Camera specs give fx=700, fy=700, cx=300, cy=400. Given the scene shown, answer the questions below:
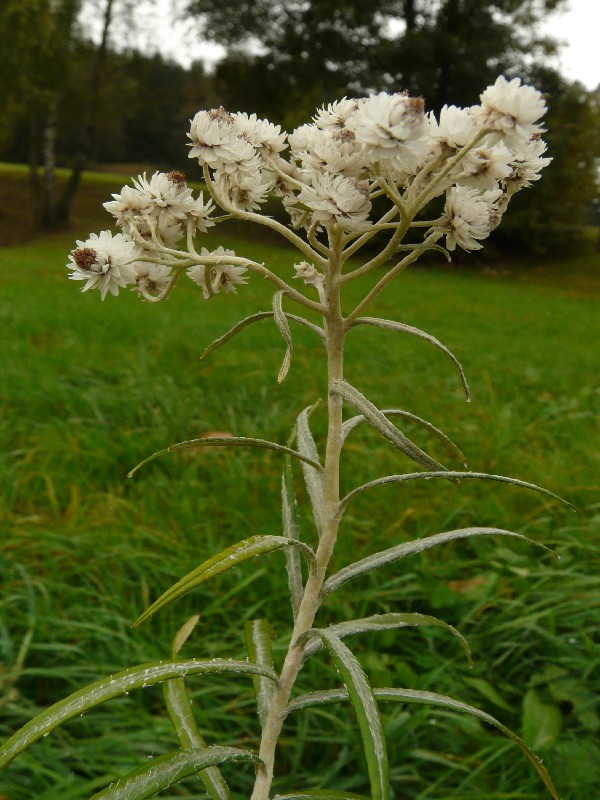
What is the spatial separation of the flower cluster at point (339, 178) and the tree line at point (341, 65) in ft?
48.4

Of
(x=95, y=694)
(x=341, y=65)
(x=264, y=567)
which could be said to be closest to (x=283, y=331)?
(x=95, y=694)

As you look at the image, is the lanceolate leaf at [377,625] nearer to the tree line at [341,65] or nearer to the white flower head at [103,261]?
the white flower head at [103,261]

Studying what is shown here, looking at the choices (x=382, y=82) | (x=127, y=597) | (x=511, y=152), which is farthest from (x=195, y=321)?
(x=382, y=82)

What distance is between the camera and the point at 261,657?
1.01 meters

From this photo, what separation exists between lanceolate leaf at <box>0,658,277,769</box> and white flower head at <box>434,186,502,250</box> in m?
0.55

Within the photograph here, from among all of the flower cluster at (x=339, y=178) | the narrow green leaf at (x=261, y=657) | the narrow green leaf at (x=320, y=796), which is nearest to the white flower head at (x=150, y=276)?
the flower cluster at (x=339, y=178)

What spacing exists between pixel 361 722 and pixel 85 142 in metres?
18.1

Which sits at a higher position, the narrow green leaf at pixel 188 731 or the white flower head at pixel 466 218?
the white flower head at pixel 466 218

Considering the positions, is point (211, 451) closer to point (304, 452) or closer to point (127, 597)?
point (127, 597)

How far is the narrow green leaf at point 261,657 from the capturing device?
983 millimetres

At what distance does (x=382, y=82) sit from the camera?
15.7m

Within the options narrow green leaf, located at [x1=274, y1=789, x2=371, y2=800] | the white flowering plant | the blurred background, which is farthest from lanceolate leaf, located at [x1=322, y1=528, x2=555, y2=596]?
the blurred background

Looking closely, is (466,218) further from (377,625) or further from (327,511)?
(377,625)

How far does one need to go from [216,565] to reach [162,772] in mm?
273
